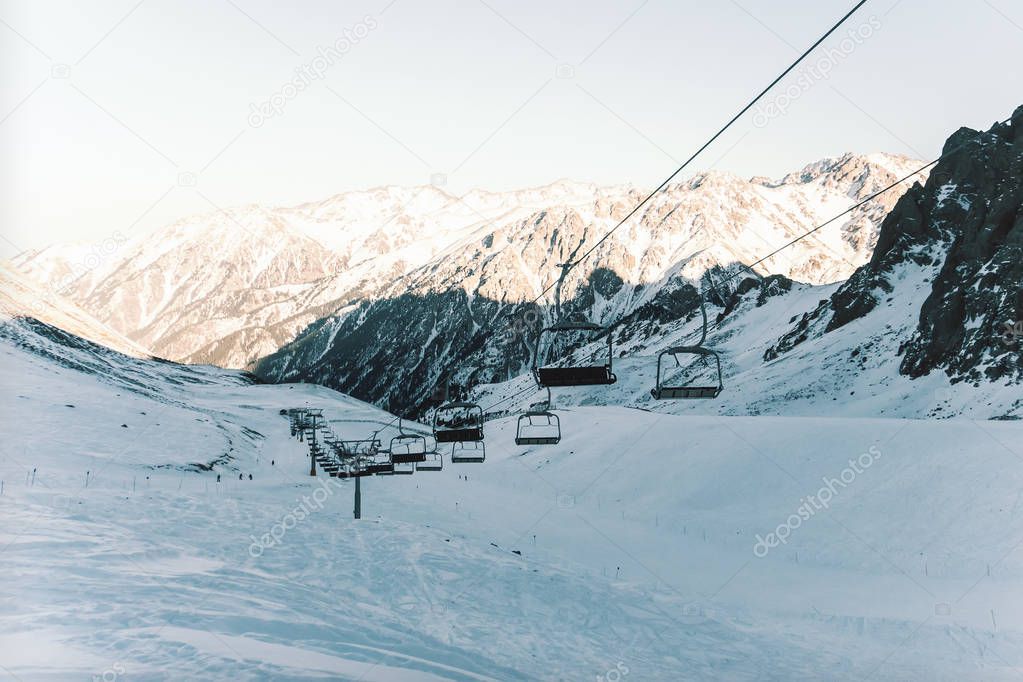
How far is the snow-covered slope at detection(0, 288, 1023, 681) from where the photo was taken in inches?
822

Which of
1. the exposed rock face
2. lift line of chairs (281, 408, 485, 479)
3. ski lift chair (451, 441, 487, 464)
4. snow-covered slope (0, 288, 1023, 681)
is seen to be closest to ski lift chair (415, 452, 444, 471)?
lift line of chairs (281, 408, 485, 479)

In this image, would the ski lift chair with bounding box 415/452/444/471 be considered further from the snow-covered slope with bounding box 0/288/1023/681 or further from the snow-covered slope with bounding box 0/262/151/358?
the snow-covered slope with bounding box 0/262/151/358

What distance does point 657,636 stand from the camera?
28406 mm

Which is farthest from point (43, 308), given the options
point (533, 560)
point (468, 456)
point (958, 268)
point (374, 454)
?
point (958, 268)

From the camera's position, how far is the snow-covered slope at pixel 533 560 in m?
20.9

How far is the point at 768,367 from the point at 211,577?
10618 centimetres

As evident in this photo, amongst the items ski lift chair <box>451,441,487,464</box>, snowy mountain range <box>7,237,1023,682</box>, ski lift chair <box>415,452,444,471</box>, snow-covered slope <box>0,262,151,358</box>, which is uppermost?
snow-covered slope <box>0,262,151,358</box>

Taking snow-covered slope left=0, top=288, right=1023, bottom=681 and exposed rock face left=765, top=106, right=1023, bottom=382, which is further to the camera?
exposed rock face left=765, top=106, right=1023, bottom=382

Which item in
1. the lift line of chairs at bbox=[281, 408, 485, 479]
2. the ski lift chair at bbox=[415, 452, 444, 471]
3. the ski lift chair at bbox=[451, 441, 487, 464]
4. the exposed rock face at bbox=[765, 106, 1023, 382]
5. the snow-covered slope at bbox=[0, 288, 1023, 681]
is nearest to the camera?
the snow-covered slope at bbox=[0, 288, 1023, 681]

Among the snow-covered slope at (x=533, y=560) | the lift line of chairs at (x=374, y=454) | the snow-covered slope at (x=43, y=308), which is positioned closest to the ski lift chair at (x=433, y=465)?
the lift line of chairs at (x=374, y=454)

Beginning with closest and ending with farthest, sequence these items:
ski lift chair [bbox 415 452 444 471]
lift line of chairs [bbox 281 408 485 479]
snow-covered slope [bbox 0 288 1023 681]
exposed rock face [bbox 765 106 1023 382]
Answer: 1. snow-covered slope [bbox 0 288 1023 681]
2. lift line of chairs [bbox 281 408 485 479]
3. ski lift chair [bbox 415 452 444 471]
4. exposed rock face [bbox 765 106 1023 382]

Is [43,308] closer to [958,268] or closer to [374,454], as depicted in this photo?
[374,454]

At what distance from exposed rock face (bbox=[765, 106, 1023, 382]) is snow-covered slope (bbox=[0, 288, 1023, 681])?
129 feet

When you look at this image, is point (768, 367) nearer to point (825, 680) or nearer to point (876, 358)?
point (876, 358)
